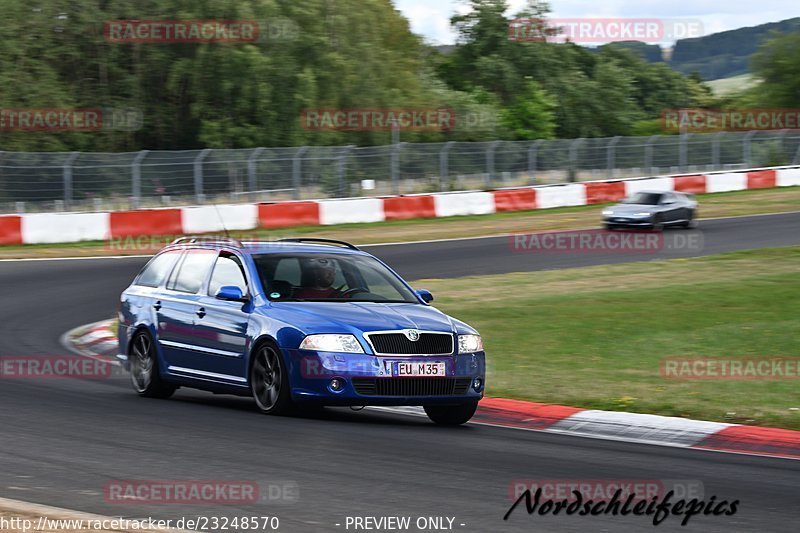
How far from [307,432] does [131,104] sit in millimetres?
40915

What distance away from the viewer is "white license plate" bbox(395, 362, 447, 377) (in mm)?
9945

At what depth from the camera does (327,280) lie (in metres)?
11.1

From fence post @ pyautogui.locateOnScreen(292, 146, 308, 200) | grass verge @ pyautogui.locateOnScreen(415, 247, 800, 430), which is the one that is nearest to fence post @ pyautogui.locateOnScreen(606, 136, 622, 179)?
fence post @ pyautogui.locateOnScreen(292, 146, 308, 200)

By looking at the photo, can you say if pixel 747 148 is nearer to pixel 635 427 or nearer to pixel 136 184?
pixel 136 184

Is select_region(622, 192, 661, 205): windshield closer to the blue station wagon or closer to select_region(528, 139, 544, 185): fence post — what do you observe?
select_region(528, 139, 544, 185): fence post

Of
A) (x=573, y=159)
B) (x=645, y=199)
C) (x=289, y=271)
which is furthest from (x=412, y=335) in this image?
(x=573, y=159)

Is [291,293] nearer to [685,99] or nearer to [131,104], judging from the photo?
[131,104]

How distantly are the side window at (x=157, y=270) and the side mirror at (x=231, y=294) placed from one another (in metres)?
1.58

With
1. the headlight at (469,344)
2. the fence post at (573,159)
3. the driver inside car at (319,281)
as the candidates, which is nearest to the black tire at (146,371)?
the driver inside car at (319,281)

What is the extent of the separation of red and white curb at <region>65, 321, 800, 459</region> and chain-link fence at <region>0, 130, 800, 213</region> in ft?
65.9

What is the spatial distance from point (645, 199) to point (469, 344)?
2269 cm

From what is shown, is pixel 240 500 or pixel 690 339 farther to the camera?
pixel 690 339

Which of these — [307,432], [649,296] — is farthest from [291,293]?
[649,296]

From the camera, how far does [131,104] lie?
48531 mm
